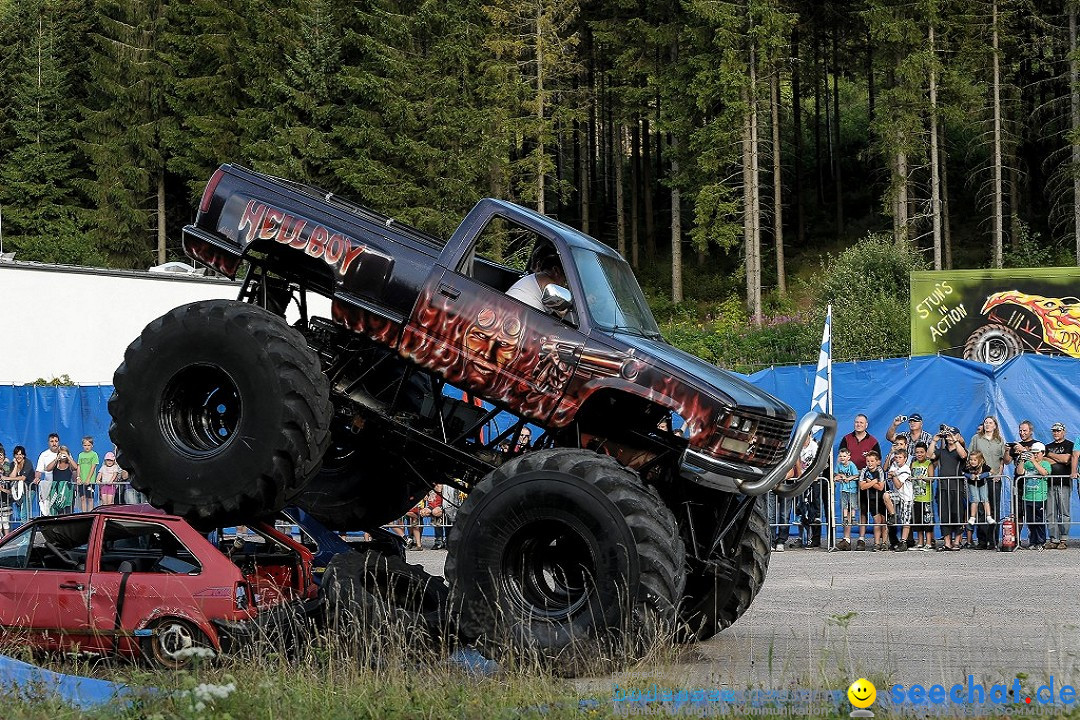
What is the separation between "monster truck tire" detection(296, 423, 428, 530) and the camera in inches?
470

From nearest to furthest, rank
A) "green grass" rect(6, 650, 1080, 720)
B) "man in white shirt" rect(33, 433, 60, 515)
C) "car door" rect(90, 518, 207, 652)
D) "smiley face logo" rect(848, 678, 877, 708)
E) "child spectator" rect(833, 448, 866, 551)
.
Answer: "smiley face logo" rect(848, 678, 877, 708), "green grass" rect(6, 650, 1080, 720), "car door" rect(90, 518, 207, 652), "child spectator" rect(833, 448, 866, 551), "man in white shirt" rect(33, 433, 60, 515)

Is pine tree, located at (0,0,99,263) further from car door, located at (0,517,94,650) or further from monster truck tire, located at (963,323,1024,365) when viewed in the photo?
car door, located at (0,517,94,650)

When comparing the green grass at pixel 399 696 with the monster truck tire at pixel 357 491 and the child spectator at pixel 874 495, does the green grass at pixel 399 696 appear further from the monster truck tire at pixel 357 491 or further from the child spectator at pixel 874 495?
the child spectator at pixel 874 495

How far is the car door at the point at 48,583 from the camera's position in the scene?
10344 mm

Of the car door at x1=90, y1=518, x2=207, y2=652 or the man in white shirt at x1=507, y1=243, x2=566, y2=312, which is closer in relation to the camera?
the car door at x1=90, y1=518, x2=207, y2=652

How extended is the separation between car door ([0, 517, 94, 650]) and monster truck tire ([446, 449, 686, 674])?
321 centimetres

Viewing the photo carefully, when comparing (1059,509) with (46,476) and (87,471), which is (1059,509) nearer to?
(87,471)

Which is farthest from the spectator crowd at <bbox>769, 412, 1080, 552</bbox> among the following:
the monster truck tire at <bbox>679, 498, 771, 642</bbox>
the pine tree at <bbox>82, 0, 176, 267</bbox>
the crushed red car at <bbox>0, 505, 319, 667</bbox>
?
the pine tree at <bbox>82, 0, 176, 267</bbox>

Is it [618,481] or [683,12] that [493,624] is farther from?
[683,12]

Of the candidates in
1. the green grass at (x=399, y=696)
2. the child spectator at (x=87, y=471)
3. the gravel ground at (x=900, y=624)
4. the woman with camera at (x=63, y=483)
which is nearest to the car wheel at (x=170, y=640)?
the green grass at (x=399, y=696)

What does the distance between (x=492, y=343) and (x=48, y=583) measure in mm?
4207

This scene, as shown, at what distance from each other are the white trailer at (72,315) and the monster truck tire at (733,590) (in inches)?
891

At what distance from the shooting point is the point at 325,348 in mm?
10938

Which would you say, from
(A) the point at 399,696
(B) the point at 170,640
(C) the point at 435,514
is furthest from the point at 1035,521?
(A) the point at 399,696
